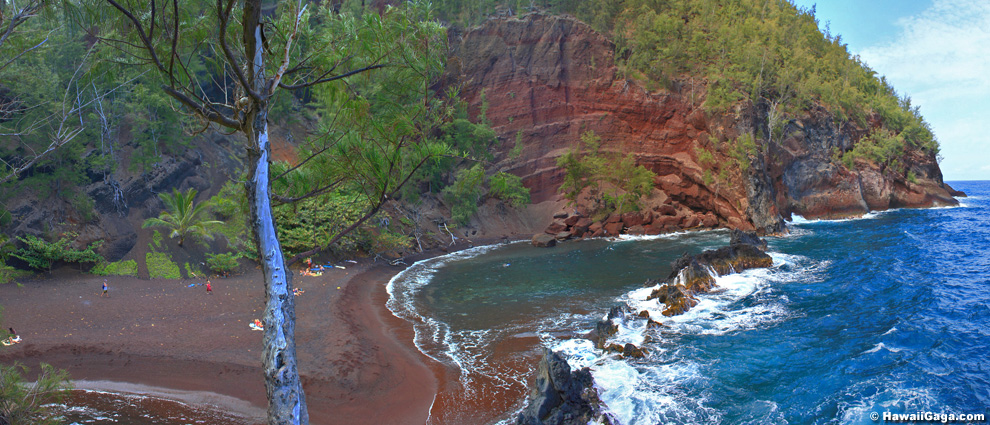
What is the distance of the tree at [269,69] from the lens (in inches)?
199

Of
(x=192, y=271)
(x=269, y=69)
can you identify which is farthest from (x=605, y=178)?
(x=269, y=69)

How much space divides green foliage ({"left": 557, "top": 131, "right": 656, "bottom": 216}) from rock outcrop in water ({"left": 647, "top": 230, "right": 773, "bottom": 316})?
15648mm

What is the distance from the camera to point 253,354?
11766mm

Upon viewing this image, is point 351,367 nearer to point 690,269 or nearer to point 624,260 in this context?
point 690,269

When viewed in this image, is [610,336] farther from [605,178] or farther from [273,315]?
[605,178]

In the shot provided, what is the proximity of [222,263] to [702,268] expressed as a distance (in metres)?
19.5

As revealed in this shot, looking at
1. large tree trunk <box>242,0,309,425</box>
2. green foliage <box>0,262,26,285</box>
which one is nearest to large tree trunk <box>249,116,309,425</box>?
large tree trunk <box>242,0,309,425</box>

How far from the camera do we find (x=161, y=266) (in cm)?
1923

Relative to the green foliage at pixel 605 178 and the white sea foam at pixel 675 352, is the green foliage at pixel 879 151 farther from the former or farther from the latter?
the white sea foam at pixel 675 352

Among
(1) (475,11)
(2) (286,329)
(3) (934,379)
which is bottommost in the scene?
(3) (934,379)

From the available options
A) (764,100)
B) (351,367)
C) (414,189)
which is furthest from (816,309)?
(764,100)

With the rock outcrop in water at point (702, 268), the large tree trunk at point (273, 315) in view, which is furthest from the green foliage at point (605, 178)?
the large tree trunk at point (273, 315)

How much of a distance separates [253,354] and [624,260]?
20351 mm

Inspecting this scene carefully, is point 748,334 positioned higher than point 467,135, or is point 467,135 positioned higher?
point 467,135
